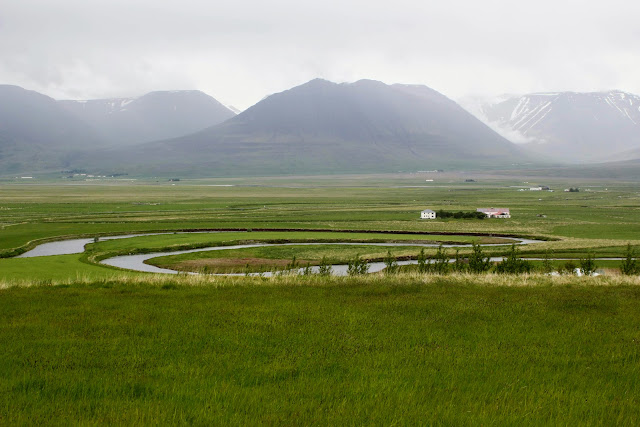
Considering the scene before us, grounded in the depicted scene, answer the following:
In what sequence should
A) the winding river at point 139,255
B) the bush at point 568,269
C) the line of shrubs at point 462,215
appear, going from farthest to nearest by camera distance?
the line of shrubs at point 462,215 < the winding river at point 139,255 < the bush at point 568,269

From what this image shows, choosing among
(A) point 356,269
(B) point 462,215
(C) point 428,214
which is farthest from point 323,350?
(B) point 462,215

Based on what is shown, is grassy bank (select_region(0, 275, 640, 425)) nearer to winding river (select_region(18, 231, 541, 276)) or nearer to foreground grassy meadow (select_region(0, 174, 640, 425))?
foreground grassy meadow (select_region(0, 174, 640, 425))

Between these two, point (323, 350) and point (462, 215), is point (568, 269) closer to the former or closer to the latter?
point (323, 350)

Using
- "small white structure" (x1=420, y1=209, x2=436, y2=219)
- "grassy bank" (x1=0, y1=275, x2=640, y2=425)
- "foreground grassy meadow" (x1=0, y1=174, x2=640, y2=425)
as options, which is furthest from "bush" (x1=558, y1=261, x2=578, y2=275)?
"small white structure" (x1=420, y1=209, x2=436, y2=219)

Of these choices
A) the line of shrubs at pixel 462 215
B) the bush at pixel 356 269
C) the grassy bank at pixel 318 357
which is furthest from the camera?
the line of shrubs at pixel 462 215

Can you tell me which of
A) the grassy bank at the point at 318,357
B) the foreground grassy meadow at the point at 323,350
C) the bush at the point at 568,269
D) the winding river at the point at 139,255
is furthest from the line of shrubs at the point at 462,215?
the grassy bank at the point at 318,357

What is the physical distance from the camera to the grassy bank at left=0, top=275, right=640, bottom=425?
10.0 m

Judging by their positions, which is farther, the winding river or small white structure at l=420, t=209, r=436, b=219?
small white structure at l=420, t=209, r=436, b=219

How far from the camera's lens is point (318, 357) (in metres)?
13.1

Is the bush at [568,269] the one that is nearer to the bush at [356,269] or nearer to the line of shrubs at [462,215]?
the bush at [356,269]

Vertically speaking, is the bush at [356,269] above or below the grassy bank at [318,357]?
below

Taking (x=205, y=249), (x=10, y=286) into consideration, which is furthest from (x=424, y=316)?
(x=205, y=249)

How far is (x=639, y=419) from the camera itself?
984 cm

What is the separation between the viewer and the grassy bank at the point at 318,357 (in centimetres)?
1002
